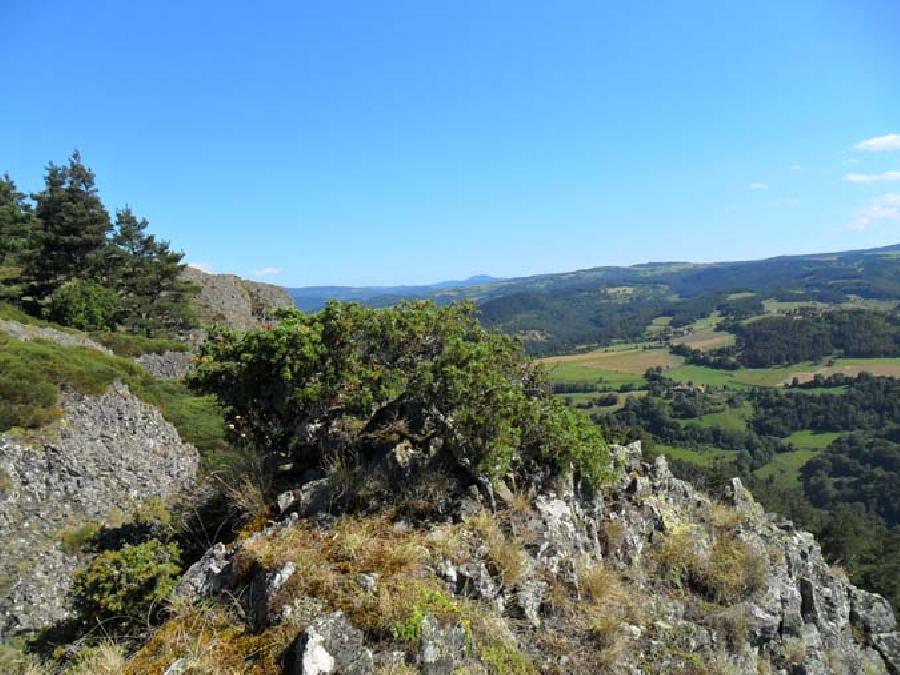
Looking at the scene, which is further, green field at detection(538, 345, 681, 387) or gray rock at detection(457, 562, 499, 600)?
green field at detection(538, 345, 681, 387)

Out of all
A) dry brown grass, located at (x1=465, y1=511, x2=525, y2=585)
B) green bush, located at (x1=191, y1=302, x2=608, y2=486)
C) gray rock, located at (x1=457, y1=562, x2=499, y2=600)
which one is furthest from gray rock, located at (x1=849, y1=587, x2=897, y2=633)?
gray rock, located at (x1=457, y1=562, x2=499, y2=600)

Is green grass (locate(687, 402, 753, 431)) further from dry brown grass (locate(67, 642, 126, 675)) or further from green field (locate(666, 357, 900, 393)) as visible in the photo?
dry brown grass (locate(67, 642, 126, 675))

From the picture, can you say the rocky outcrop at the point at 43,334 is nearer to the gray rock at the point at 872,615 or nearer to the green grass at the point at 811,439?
the gray rock at the point at 872,615

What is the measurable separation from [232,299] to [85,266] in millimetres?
18805

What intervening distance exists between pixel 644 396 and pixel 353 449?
135569 mm

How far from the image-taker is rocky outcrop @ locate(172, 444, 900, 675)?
550 cm

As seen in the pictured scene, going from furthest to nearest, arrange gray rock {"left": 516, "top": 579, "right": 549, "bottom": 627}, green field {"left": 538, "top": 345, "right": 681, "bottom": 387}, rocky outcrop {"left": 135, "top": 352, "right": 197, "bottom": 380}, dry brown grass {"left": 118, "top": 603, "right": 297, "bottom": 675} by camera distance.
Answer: green field {"left": 538, "top": 345, "right": 681, "bottom": 387} < rocky outcrop {"left": 135, "top": 352, "right": 197, "bottom": 380} < gray rock {"left": 516, "top": 579, "right": 549, "bottom": 627} < dry brown grass {"left": 118, "top": 603, "right": 297, "bottom": 675}

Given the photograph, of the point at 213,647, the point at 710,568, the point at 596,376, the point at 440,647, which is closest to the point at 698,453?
the point at 596,376

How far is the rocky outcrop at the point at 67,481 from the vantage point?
1333 cm

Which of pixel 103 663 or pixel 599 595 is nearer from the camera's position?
pixel 103 663

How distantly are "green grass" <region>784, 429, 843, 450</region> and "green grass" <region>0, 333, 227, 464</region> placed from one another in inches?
5025

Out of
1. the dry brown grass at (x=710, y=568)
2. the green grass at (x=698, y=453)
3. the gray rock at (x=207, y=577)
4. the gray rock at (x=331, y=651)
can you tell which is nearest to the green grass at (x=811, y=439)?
the green grass at (x=698, y=453)

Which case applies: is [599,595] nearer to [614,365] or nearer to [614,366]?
[614,366]

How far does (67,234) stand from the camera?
3872cm
